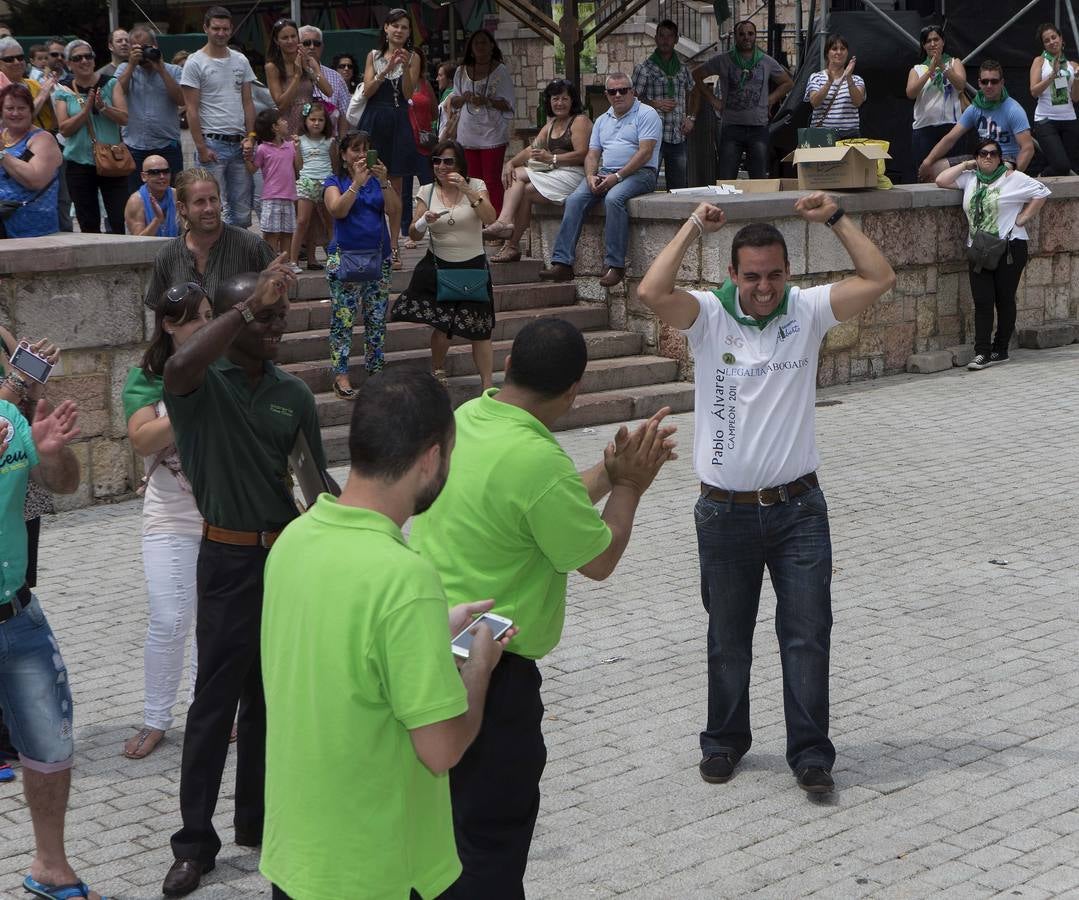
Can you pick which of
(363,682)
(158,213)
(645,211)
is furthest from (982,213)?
(363,682)

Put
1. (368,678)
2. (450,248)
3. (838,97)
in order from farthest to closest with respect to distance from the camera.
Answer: (838,97)
(450,248)
(368,678)

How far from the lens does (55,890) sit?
15.5 ft

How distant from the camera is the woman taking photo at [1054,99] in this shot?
16.0 metres

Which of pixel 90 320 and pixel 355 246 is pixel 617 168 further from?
pixel 90 320

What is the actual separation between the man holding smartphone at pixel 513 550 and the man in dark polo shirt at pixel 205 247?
10.3 feet

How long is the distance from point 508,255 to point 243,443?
8.87 m

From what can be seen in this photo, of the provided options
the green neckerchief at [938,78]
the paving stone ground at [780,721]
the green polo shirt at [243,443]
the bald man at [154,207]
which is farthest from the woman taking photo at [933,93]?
the green polo shirt at [243,443]

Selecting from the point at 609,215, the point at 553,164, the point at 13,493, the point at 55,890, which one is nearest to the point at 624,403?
Result: the point at 609,215

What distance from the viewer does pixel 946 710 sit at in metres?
6.30

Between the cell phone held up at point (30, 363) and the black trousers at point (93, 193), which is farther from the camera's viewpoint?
the black trousers at point (93, 193)

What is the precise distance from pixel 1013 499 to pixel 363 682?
24.3ft

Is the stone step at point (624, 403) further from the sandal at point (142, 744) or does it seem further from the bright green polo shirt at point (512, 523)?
the bright green polo shirt at point (512, 523)

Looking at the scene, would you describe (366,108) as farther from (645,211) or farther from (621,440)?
(621,440)

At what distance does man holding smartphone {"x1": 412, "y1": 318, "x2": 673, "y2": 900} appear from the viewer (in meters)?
4.01
